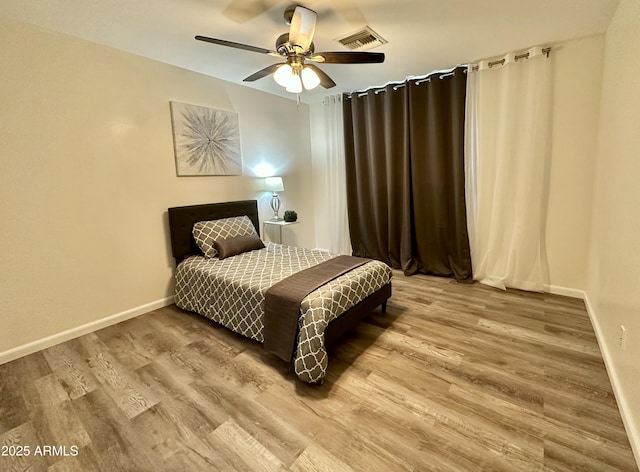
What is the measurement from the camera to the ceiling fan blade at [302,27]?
1933mm

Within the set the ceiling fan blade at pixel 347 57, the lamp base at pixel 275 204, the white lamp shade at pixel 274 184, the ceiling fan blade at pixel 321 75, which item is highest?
the ceiling fan blade at pixel 347 57

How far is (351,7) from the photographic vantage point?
7.05ft

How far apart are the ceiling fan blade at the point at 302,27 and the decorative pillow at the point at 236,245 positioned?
1.95 metres

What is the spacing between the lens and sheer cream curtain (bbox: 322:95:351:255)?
14.7ft

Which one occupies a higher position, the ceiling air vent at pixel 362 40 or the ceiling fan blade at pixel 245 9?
the ceiling air vent at pixel 362 40

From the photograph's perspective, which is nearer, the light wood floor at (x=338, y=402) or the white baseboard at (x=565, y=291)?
the light wood floor at (x=338, y=402)

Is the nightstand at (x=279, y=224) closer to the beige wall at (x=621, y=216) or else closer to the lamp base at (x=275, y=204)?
the lamp base at (x=275, y=204)

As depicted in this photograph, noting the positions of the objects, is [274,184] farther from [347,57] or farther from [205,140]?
[347,57]

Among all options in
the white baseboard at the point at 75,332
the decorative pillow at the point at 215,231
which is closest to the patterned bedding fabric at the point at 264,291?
the decorative pillow at the point at 215,231

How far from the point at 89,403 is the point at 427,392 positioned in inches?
82.9

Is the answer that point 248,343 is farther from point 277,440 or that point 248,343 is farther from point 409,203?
point 409,203

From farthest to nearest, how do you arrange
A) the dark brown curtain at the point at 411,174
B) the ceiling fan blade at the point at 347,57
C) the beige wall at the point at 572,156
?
the dark brown curtain at the point at 411,174 < the beige wall at the point at 572,156 < the ceiling fan blade at the point at 347,57

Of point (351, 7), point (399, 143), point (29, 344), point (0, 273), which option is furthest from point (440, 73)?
point (29, 344)

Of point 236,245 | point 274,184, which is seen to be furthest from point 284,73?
point 274,184
